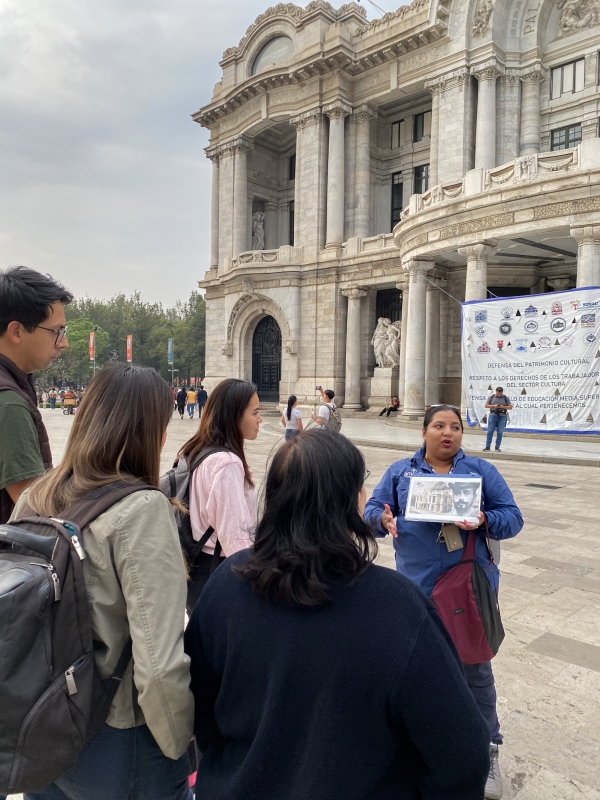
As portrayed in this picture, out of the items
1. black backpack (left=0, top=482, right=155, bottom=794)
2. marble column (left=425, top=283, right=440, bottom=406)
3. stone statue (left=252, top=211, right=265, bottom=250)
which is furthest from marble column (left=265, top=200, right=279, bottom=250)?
black backpack (left=0, top=482, right=155, bottom=794)

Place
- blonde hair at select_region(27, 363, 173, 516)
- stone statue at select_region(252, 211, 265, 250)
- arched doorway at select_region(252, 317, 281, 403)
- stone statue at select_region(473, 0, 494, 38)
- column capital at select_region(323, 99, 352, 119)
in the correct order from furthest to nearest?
stone statue at select_region(252, 211, 265, 250)
arched doorway at select_region(252, 317, 281, 403)
column capital at select_region(323, 99, 352, 119)
stone statue at select_region(473, 0, 494, 38)
blonde hair at select_region(27, 363, 173, 516)

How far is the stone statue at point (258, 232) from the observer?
102ft

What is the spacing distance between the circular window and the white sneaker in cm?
2997

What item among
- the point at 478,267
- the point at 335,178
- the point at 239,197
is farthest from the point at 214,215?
the point at 478,267

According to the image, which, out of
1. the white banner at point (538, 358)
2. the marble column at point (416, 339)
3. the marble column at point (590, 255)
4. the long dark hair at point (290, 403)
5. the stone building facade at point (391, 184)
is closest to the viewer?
the long dark hair at point (290, 403)

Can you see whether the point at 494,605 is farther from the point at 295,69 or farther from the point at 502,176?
the point at 295,69

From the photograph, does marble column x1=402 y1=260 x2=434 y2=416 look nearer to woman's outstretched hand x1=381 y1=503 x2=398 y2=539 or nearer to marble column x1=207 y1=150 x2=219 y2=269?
marble column x1=207 y1=150 x2=219 y2=269

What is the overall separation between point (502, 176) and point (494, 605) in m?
16.0

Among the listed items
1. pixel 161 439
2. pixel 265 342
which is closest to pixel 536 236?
pixel 265 342

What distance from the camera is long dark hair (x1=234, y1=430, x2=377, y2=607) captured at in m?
1.37

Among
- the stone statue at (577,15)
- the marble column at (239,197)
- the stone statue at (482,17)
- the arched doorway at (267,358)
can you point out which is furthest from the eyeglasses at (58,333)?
the marble column at (239,197)

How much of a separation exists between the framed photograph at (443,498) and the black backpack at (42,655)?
1693 mm

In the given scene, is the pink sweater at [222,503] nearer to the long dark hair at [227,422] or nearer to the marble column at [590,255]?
the long dark hair at [227,422]

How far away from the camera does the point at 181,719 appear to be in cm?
153
